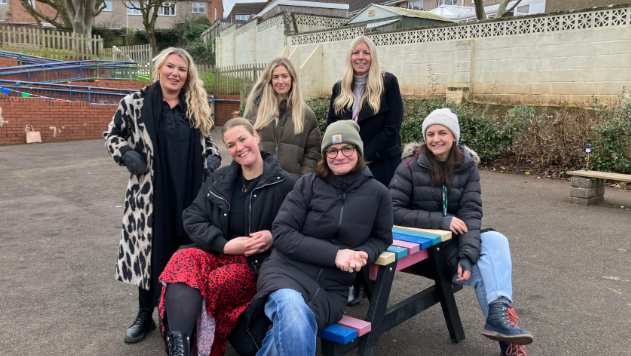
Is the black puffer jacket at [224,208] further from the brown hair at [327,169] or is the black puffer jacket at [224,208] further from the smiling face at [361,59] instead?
the smiling face at [361,59]

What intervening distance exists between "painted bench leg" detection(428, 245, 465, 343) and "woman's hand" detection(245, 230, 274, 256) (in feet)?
3.27

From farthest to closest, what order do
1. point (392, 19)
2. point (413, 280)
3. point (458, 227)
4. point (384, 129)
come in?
point (392, 19) < point (413, 280) < point (384, 129) < point (458, 227)

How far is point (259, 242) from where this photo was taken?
305 centimetres

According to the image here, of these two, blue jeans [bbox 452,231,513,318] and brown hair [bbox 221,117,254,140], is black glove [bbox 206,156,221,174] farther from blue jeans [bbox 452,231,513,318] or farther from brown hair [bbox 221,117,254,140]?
blue jeans [bbox 452,231,513,318]

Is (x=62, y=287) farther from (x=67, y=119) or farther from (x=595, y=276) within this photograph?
(x=67, y=119)

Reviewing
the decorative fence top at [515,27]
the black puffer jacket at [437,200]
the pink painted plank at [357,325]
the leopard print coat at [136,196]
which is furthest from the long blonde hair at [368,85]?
the decorative fence top at [515,27]

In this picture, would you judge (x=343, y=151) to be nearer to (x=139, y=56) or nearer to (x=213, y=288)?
(x=213, y=288)

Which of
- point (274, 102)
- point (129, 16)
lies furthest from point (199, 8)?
point (274, 102)

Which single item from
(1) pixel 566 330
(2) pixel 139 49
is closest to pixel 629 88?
(1) pixel 566 330

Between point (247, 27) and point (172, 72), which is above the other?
point (247, 27)

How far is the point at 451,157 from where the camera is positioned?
3377 mm

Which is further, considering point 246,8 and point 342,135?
point 246,8

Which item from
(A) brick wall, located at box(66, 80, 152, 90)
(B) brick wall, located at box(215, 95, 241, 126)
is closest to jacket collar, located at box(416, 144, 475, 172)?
(A) brick wall, located at box(66, 80, 152, 90)

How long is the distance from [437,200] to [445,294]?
605mm
